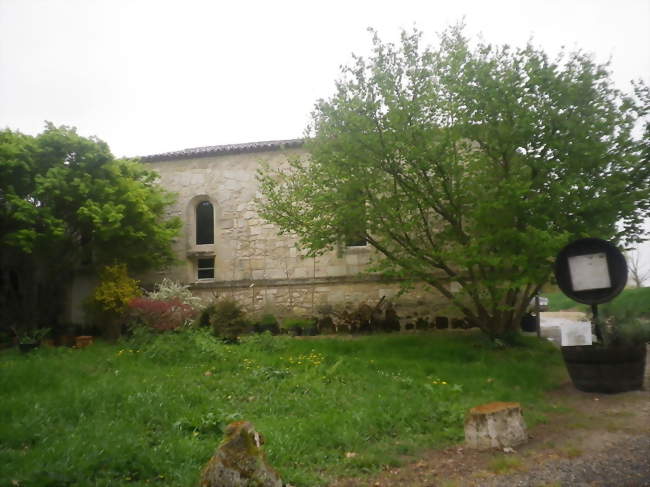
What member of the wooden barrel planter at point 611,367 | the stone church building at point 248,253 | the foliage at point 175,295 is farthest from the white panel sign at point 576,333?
the foliage at point 175,295

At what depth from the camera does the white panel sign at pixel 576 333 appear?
6121 mm

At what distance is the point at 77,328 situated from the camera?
43.0 ft

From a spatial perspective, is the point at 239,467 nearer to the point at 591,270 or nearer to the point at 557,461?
the point at 557,461

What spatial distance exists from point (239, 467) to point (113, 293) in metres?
9.78

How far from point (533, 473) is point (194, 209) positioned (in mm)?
12558

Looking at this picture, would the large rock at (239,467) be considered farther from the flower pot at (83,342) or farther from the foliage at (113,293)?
the foliage at (113,293)

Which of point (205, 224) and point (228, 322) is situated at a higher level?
point (205, 224)

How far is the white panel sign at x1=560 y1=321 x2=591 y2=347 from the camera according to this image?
6121 millimetres

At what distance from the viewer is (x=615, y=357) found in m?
6.41

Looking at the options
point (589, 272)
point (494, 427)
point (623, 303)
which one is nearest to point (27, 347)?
point (494, 427)

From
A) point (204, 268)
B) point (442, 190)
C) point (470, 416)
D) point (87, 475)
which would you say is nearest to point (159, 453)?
point (87, 475)

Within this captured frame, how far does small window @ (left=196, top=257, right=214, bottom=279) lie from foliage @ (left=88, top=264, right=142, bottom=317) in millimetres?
2293

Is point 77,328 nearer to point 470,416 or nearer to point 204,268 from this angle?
point 204,268

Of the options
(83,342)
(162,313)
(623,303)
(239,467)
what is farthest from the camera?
(83,342)
